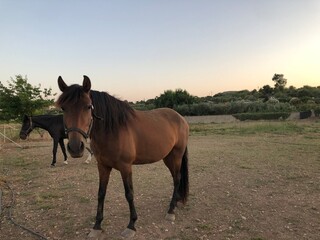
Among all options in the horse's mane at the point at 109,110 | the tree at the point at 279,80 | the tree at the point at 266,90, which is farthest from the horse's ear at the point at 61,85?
the tree at the point at 279,80

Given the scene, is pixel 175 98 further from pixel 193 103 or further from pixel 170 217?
pixel 170 217

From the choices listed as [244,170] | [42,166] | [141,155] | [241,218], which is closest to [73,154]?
[141,155]

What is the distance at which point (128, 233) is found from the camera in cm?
371

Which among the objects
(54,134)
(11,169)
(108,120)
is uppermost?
(108,120)

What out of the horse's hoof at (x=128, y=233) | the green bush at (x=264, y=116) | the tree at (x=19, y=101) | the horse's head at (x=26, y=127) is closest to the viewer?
the horse's hoof at (x=128, y=233)

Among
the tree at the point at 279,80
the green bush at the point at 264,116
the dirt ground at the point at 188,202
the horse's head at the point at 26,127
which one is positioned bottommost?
the dirt ground at the point at 188,202

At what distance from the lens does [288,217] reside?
4.20 meters

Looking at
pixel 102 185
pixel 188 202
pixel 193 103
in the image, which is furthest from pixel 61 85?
pixel 193 103

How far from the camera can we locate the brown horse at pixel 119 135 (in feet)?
9.60

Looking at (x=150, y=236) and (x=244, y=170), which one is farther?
(x=244, y=170)

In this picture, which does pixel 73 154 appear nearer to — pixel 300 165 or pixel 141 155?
pixel 141 155

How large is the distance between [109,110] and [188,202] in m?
2.46

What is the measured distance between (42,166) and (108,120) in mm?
6395

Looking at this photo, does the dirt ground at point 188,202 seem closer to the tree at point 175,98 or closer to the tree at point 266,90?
the tree at point 175,98
